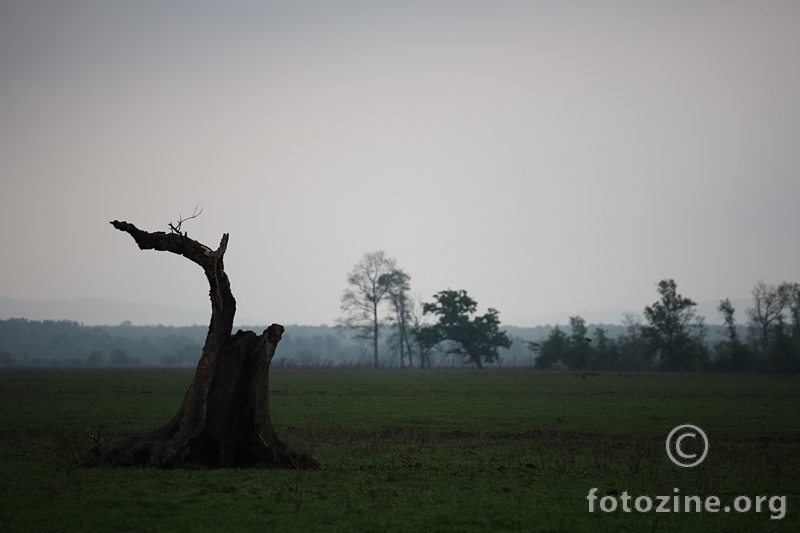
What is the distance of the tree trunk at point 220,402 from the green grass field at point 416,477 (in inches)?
32.9

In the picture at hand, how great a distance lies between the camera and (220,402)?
15.2 meters

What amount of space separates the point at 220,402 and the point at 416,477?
4.89m

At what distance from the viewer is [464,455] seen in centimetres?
1867

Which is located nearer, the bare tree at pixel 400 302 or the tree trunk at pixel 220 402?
the tree trunk at pixel 220 402

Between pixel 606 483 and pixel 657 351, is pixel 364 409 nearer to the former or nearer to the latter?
pixel 606 483

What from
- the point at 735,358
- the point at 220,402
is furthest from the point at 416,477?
the point at 735,358

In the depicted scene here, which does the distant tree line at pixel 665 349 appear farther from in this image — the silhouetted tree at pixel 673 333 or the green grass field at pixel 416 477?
the green grass field at pixel 416 477

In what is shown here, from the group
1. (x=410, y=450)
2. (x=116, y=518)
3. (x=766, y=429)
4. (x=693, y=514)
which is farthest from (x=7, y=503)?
(x=766, y=429)

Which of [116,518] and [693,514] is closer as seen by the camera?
[116,518]

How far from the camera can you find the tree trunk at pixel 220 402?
14867 millimetres

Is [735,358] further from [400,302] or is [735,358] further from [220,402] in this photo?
[220,402]

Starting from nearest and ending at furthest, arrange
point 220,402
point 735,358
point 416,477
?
point 416,477, point 220,402, point 735,358

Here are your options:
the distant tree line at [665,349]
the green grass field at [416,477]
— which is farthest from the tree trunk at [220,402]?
the distant tree line at [665,349]

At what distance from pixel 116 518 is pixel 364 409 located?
23.9 meters
